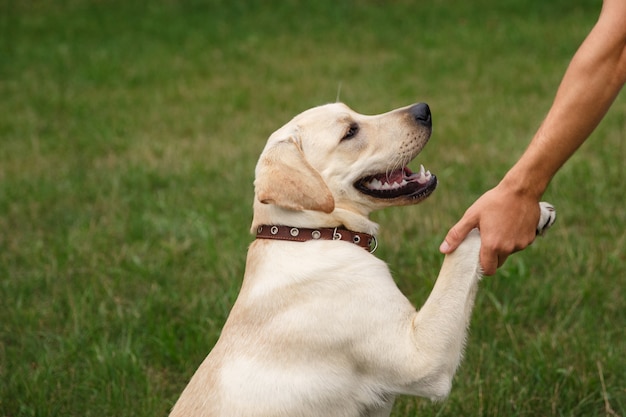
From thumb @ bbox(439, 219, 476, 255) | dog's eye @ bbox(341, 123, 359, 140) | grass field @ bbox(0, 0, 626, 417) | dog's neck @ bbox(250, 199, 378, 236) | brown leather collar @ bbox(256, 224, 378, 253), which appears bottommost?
grass field @ bbox(0, 0, 626, 417)

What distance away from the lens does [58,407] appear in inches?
156

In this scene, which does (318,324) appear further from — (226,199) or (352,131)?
(226,199)

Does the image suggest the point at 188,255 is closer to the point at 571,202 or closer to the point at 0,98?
the point at 571,202

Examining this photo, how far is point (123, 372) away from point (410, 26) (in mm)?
10588

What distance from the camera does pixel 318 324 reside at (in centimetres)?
311

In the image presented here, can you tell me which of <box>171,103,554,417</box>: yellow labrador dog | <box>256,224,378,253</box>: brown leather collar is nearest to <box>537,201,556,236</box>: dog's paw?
<box>171,103,554,417</box>: yellow labrador dog

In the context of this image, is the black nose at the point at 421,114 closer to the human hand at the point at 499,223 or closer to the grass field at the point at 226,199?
the human hand at the point at 499,223

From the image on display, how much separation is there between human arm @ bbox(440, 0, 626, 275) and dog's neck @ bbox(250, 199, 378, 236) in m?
0.46

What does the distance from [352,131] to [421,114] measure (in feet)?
1.09

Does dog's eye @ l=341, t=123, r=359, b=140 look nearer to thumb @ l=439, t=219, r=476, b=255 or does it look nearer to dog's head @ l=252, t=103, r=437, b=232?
dog's head @ l=252, t=103, r=437, b=232

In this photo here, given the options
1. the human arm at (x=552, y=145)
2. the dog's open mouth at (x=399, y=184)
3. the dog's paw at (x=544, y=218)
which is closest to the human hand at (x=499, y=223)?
the human arm at (x=552, y=145)

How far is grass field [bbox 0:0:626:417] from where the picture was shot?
4.09m

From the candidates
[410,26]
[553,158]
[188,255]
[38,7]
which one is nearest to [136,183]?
[188,255]

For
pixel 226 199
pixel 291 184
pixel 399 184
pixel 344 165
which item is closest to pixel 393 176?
pixel 399 184
